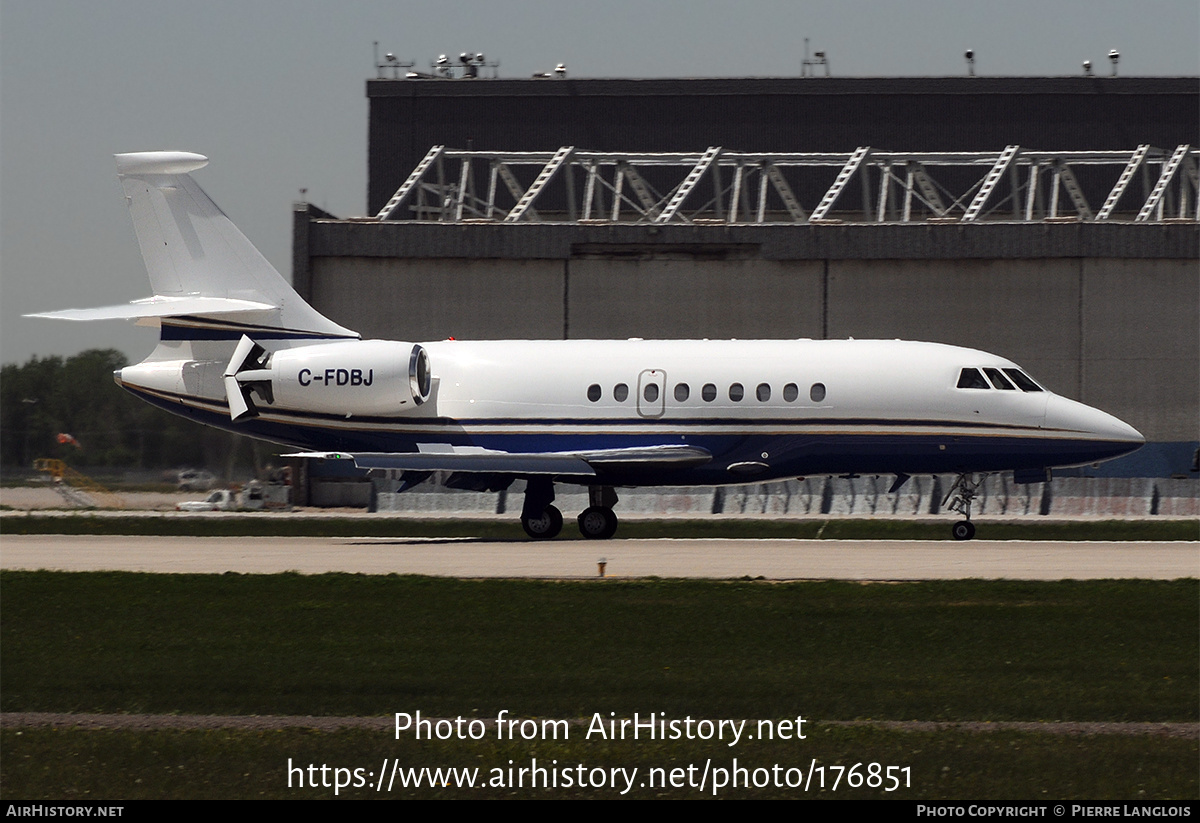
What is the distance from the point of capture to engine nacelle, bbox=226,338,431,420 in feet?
109

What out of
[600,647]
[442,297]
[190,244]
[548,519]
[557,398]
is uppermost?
[190,244]

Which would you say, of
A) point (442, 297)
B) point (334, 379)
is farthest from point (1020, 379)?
point (442, 297)

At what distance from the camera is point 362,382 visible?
33125 millimetres

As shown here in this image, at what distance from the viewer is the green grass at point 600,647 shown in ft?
42.4

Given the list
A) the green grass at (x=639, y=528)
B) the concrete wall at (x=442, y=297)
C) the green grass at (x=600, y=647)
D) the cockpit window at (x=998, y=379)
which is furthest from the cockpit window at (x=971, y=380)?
the concrete wall at (x=442, y=297)

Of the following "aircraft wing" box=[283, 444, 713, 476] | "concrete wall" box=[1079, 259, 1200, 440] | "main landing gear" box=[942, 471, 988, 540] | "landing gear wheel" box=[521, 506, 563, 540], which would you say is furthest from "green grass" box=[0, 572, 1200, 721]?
"concrete wall" box=[1079, 259, 1200, 440]

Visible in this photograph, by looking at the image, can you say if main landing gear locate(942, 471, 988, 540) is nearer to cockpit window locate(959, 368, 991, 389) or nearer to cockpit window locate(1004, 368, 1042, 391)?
cockpit window locate(959, 368, 991, 389)

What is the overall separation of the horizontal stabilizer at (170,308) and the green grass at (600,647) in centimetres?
1128

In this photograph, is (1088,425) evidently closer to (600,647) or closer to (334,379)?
(334,379)

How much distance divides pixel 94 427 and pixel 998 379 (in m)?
28.4

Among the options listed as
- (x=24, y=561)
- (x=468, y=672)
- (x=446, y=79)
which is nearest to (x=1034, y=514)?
(x=24, y=561)

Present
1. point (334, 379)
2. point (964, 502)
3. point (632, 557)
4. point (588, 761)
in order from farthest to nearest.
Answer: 1. point (334, 379)
2. point (964, 502)
3. point (632, 557)
4. point (588, 761)

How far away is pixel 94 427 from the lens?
1815 inches

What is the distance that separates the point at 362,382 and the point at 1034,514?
2121 centimetres
